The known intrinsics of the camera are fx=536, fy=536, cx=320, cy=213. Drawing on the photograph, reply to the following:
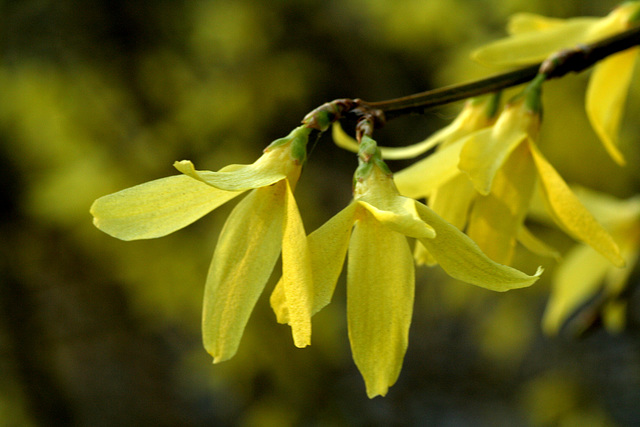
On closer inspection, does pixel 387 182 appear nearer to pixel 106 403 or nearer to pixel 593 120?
pixel 593 120

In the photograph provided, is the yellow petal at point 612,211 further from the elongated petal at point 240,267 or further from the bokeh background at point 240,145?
the bokeh background at point 240,145

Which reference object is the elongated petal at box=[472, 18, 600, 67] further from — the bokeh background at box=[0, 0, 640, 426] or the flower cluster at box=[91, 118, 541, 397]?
the bokeh background at box=[0, 0, 640, 426]

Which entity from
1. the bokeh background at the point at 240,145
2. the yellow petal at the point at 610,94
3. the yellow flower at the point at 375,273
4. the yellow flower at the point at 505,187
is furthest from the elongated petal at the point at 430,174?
the bokeh background at the point at 240,145

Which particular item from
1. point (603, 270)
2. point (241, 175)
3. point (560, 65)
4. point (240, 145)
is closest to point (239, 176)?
point (241, 175)

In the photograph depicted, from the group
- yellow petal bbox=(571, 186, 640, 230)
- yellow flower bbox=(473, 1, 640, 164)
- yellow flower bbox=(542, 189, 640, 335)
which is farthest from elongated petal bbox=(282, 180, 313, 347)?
yellow petal bbox=(571, 186, 640, 230)

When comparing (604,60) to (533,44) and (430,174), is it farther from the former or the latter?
(430,174)

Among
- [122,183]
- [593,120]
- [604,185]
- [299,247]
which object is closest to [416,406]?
[604,185]
